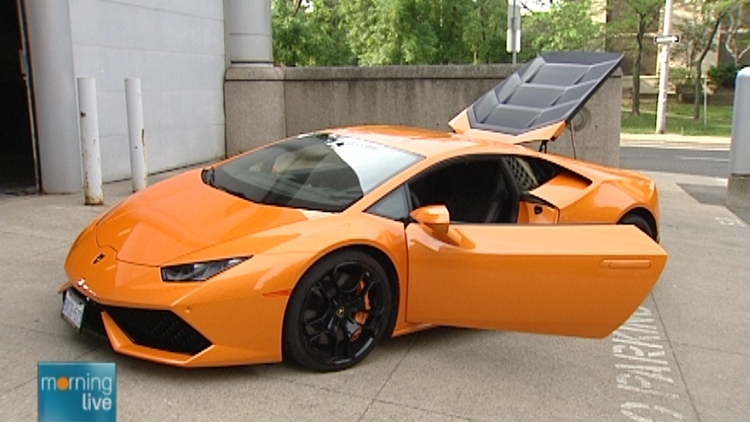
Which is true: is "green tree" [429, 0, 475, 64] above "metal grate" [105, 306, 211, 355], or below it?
above

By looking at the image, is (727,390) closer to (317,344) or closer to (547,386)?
(547,386)

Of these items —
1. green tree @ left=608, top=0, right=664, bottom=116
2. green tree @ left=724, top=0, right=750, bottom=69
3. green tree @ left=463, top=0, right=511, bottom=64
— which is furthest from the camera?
green tree @ left=724, top=0, right=750, bottom=69

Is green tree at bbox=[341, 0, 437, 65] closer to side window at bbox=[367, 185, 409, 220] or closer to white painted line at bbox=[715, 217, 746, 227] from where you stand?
white painted line at bbox=[715, 217, 746, 227]

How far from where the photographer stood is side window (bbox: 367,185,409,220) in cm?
379

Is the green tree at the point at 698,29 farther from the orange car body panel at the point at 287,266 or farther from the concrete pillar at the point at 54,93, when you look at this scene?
the orange car body panel at the point at 287,266

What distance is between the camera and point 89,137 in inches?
277

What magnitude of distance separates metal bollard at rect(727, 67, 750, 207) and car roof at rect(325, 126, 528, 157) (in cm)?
550

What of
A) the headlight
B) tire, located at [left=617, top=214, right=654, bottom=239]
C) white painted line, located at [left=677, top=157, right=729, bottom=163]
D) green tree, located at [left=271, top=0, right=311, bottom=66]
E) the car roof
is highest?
green tree, located at [left=271, top=0, right=311, bottom=66]

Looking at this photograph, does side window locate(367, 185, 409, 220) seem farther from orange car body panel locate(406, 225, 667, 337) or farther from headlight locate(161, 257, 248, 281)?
headlight locate(161, 257, 248, 281)

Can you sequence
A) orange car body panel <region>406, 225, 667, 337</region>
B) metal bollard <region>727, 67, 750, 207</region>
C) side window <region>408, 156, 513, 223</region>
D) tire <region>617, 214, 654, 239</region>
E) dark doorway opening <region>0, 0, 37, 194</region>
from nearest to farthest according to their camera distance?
orange car body panel <region>406, 225, 667, 337</region> → side window <region>408, 156, 513, 223</region> → tire <region>617, 214, 654, 239</region> → metal bollard <region>727, 67, 750, 207</region> → dark doorway opening <region>0, 0, 37, 194</region>

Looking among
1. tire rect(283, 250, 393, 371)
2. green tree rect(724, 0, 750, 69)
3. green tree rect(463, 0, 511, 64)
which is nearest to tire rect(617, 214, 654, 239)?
tire rect(283, 250, 393, 371)

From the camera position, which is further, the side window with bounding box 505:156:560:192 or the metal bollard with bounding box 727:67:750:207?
the metal bollard with bounding box 727:67:750:207

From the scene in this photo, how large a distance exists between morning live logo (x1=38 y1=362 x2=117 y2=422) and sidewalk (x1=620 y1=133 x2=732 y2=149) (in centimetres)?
2013

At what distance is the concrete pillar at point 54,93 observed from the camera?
24.1 feet
